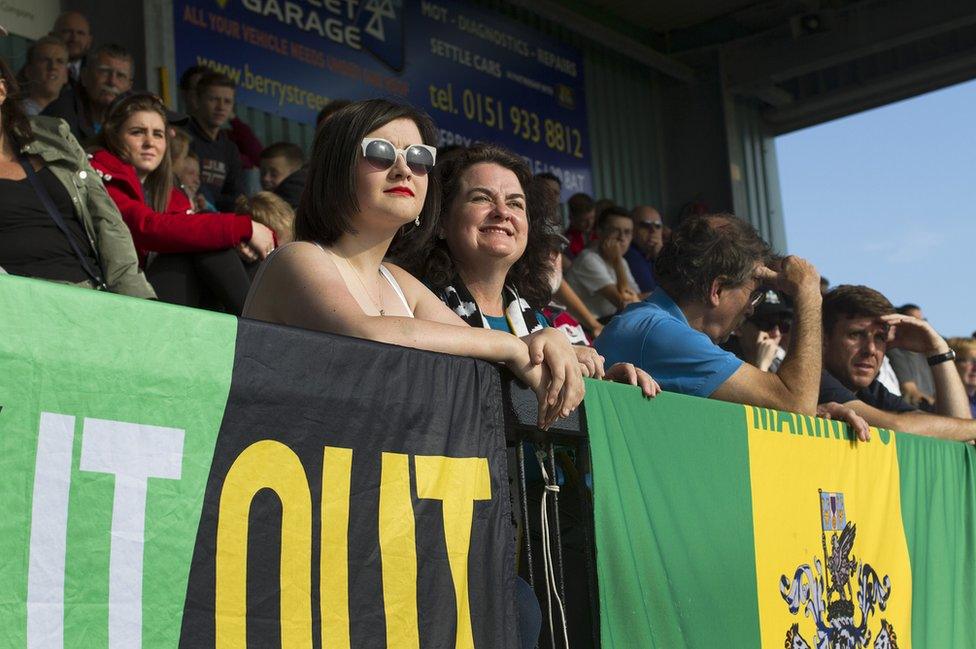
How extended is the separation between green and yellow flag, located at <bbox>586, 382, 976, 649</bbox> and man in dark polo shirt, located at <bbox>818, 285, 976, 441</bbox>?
1.56 ft

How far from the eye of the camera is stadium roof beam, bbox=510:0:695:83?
11570 millimetres

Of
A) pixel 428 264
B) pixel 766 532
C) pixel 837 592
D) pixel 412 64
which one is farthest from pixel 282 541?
pixel 412 64

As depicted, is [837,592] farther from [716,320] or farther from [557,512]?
[557,512]

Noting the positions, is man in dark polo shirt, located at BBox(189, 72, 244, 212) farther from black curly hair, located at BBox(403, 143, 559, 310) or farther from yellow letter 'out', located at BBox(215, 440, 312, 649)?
yellow letter 'out', located at BBox(215, 440, 312, 649)

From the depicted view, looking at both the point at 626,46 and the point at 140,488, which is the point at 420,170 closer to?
the point at 140,488

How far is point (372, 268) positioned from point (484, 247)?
2.50 ft

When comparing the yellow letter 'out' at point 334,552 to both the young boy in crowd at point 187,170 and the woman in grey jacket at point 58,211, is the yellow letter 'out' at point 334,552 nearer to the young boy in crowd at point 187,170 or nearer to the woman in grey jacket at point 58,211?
the woman in grey jacket at point 58,211

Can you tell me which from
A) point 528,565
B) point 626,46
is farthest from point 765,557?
point 626,46

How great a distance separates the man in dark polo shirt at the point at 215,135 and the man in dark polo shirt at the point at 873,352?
3407mm

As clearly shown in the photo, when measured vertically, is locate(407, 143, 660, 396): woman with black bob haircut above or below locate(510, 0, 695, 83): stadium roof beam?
Answer: below

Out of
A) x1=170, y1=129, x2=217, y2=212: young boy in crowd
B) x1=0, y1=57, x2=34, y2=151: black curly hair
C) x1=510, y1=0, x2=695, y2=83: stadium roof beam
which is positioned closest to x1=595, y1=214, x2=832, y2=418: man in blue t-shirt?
x1=0, y1=57, x2=34, y2=151: black curly hair

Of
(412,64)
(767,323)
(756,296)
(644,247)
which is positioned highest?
(412,64)

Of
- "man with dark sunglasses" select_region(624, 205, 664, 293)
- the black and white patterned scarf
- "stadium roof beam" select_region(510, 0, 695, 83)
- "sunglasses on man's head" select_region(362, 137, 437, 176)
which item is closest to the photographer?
"sunglasses on man's head" select_region(362, 137, 437, 176)

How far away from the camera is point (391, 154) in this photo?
8.53 feet
